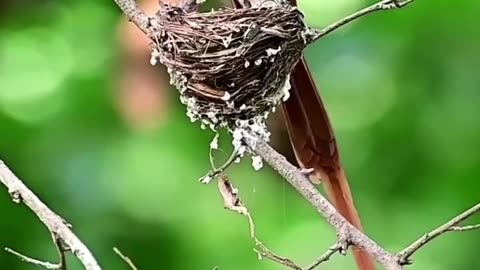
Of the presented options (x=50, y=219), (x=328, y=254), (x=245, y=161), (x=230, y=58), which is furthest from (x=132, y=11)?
(x=245, y=161)

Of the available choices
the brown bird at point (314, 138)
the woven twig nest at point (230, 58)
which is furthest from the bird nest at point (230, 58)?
the brown bird at point (314, 138)

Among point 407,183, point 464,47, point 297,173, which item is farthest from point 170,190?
point 297,173

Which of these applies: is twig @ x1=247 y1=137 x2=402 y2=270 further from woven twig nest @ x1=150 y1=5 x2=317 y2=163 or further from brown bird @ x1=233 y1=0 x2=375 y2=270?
brown bird @ x1=233 y1=0 x2=375 y2=270

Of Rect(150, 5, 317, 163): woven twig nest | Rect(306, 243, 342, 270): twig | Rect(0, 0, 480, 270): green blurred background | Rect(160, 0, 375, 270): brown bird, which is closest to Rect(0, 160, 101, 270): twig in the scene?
Rect(306, 243, 342, 270): twig

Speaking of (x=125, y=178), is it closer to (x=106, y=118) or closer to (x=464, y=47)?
(x=106, y=118)

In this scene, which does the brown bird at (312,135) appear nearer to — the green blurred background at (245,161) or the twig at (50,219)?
the green blurred background at (245,161)
